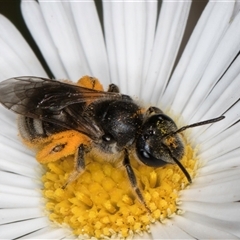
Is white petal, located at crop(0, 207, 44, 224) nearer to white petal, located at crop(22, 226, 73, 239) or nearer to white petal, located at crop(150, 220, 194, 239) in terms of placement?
white petal, located at crop(22, 226, 73, 239)

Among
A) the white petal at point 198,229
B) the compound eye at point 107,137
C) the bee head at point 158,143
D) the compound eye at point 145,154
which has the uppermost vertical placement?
the bee head at point 158,143

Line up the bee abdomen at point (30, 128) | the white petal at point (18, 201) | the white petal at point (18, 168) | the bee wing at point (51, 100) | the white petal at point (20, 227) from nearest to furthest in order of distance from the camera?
1. the bee wing at point (51, 100)
2. the bee abdomen at point (30, 128)
3. the white petal at point (20, 227)
4. the white petal at point (18, 201)
5. the white petal at point (18, 168)

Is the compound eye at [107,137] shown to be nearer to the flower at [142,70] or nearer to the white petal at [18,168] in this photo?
the flower at [142,70]

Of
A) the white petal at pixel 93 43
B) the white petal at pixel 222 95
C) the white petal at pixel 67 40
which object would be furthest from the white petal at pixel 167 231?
the white petal at pixel 67 40

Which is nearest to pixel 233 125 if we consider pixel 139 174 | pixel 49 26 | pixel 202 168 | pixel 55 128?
pixel 202 168

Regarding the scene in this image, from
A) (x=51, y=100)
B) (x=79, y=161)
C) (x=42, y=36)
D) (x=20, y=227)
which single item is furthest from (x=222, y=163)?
(x=42, y=36)

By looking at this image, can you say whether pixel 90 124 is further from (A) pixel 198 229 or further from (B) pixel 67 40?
(B) pixel 67 40
